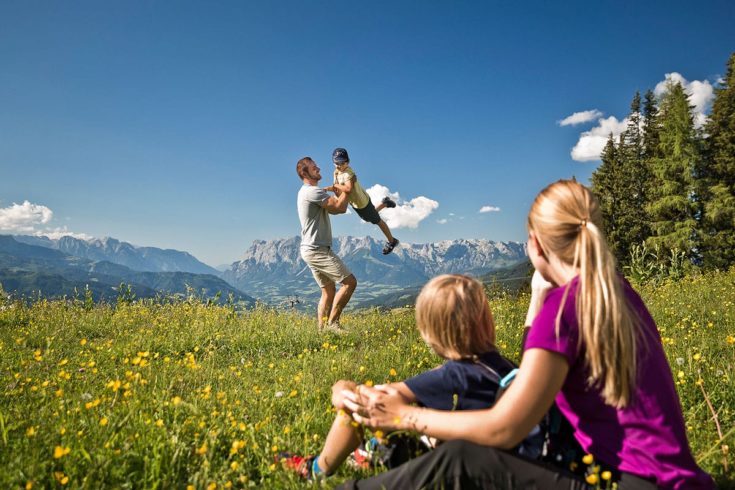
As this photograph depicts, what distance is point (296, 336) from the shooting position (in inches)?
261

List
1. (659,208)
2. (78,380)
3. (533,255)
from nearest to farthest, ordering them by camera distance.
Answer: (533,255) < (78,380) < (659,208)

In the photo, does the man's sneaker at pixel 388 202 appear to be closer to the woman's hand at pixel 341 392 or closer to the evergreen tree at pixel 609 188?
the woman's hand at pixel 341 392

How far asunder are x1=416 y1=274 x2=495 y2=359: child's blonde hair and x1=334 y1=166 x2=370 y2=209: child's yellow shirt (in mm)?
5824

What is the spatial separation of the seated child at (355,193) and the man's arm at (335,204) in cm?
24

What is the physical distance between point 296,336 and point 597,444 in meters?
5.12

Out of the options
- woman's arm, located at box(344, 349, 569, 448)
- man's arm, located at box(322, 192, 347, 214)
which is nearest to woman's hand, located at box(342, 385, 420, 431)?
woman's arm, located at box(344, 349, 569, 448)

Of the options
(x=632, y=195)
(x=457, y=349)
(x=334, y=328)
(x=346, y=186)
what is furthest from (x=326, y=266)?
(x=632, y=195)

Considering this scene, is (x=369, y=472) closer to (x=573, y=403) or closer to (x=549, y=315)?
(x=573, y=403)

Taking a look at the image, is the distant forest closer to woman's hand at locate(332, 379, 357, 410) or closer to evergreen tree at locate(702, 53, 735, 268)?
evergreen tree at locate(702, 53, 735, 268)

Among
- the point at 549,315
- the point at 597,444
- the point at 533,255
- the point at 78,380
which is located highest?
the point at 533,255

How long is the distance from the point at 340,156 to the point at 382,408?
643cm

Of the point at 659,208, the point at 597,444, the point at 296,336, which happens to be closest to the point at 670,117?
the point at 659,208

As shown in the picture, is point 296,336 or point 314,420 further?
point 296,336

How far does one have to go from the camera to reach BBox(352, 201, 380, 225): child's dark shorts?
865 cm
